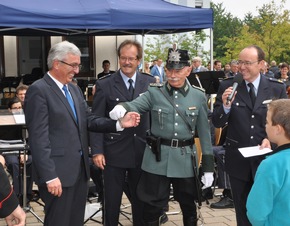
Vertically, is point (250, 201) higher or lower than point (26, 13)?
lower

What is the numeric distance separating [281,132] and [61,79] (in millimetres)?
1773

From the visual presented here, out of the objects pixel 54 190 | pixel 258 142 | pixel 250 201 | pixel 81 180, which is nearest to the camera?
pixel 250 201

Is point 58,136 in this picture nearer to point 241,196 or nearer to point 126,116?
point 126,116

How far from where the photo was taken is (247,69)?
13.3 ft

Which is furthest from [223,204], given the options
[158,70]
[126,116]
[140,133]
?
[158,70]

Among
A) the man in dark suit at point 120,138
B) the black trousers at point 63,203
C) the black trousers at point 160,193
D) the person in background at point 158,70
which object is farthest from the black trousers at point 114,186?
the person in background at point 158,70

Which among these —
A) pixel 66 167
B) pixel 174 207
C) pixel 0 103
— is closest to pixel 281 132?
pixel 66 167

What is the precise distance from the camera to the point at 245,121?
4066 mm

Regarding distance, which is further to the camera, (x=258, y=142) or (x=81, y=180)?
(x=258, y=142)

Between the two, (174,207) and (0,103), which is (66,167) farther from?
(0,103)

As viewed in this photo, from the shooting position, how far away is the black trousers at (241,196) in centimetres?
408

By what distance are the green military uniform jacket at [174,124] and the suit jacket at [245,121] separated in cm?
28

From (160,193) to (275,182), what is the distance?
60.5 inches

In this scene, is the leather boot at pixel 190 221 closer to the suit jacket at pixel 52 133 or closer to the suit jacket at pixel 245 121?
the suit jacket at pixel 245 121
